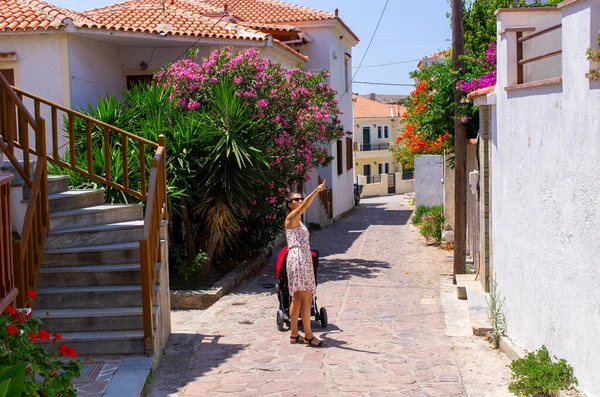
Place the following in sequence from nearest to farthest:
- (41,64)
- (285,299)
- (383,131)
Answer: (285,299) < (41,64) < (383,131)

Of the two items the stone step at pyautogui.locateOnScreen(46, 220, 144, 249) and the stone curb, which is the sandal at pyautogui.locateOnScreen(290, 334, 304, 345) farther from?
the stone curb

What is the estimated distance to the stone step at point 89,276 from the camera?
8.30 meters

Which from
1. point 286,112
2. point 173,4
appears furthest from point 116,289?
point 173,4

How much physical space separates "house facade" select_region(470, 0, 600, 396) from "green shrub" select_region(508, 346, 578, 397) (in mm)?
94

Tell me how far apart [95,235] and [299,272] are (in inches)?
92.8

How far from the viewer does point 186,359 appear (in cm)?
839

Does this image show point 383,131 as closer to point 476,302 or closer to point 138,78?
point 138,78

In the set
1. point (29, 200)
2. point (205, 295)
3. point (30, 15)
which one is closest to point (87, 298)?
point (29, 200)

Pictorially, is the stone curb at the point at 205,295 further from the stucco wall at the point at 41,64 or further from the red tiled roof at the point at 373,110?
the red tiled roof at the point at 373,110

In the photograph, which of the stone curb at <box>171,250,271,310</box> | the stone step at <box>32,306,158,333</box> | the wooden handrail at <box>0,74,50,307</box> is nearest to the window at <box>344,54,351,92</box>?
the stone curb at <box>171,250,271,310</box>

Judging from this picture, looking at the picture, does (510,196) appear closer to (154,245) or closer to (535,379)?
(535,379)

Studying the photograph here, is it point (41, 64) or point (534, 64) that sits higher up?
point (41, 64)

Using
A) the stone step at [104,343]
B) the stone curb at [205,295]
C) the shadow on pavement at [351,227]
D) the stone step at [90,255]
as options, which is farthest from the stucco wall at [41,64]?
the stone step at [104,343]

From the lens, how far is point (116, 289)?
809 centimetres
